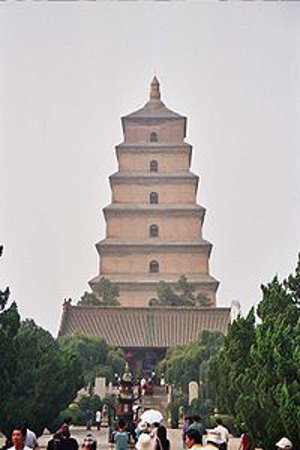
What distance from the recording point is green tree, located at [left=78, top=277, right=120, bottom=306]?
46.4 metres

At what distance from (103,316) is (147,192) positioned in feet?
23.5

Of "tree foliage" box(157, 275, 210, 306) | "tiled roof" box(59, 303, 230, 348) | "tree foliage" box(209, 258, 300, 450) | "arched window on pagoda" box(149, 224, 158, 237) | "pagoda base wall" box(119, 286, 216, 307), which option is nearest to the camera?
"tree foliage" box(209, 258, 300, 450)

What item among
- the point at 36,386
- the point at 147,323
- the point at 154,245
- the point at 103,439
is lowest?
the point at 103,439

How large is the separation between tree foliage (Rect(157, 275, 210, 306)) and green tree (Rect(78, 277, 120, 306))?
71.5 inches

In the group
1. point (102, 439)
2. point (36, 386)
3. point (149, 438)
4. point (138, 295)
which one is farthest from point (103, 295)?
point (149, 438)

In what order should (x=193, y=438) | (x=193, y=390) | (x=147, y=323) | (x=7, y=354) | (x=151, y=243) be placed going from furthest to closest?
(x=151, y=243) → (x=147, y=323) → (x=193, y=390) → (x=7, y=354) → (x=193, y=438)

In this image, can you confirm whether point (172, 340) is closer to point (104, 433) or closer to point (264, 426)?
point (104, 433)

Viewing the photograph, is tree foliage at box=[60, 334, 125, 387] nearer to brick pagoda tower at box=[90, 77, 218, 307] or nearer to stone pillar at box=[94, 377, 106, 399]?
stone pillar at box=[94, 377, 106, 399]

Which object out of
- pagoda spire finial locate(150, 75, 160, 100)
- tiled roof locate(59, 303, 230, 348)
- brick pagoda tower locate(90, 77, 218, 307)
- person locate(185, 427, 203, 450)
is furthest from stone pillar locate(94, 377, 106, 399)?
person locate(185, 427, 203, 450)

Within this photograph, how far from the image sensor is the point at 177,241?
4862 cm

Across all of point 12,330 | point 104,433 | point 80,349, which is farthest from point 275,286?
point 80,349

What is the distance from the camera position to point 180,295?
46781mm

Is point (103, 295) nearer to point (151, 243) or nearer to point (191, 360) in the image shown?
point (151, 243)

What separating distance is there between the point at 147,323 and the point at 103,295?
2939mm
